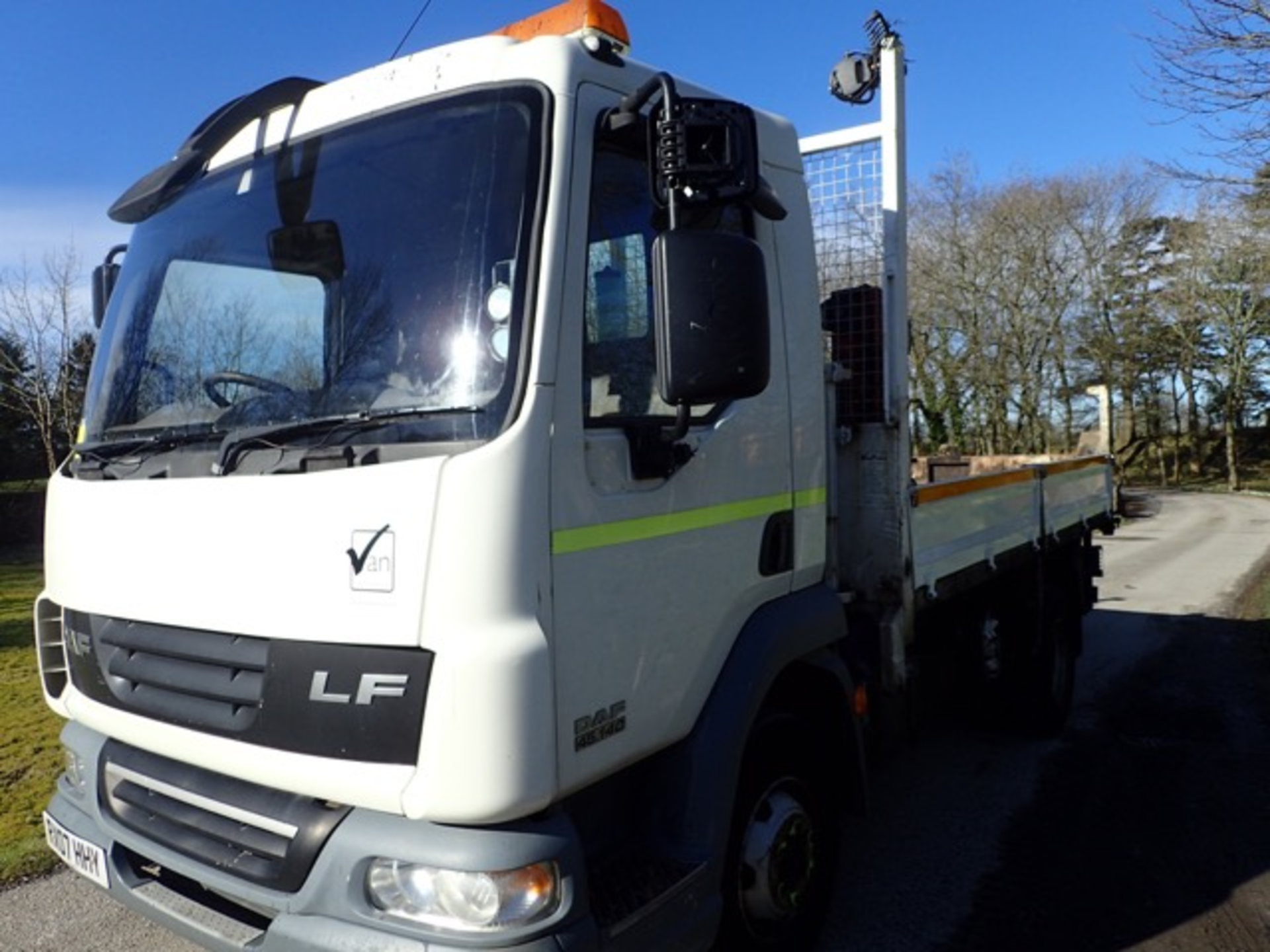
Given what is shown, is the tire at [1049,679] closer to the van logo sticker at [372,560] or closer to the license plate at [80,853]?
the van logo sticker at [372,560]

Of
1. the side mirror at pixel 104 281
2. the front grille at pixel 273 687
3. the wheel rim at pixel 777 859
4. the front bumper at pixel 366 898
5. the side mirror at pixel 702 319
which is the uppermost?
the side mirror at pixel 104 281

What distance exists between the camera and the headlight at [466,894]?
184cm

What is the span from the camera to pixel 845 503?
11.6 ft

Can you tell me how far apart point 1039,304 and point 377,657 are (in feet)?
105

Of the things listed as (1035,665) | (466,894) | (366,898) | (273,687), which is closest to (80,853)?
(273,687)

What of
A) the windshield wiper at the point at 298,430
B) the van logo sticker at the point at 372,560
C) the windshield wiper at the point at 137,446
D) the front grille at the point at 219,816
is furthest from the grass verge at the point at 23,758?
the van logo sticker at the point at 372,560

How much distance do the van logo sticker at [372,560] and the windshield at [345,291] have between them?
22cm

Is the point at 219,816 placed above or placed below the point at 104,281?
below

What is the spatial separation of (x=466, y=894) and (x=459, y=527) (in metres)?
0.76

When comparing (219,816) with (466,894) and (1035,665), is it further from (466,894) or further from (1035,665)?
(1035,665)

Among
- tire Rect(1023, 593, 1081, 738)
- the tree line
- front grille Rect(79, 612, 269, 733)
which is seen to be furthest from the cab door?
the tree line

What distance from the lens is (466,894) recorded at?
1855mm

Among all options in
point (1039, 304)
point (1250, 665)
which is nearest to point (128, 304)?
point (1250, 665)

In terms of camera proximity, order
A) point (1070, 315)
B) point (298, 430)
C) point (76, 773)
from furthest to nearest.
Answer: point (1070, 315) → point (76, 773) → point (298, 430)
